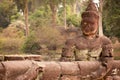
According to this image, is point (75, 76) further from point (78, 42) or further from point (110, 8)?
point (110, 8)

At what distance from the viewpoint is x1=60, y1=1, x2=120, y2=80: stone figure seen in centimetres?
761

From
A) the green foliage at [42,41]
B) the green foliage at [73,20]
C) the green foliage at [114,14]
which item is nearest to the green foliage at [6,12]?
the green foliage at [73,20]

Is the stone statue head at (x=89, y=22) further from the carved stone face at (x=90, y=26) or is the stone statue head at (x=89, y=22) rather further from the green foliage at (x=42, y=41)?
the green foliage at (x=42, y=41)

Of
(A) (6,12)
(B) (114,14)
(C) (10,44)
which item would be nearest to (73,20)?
(A) (6,12)

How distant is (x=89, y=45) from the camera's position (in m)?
7.78

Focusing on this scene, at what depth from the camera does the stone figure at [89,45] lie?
761 cm

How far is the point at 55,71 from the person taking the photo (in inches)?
246

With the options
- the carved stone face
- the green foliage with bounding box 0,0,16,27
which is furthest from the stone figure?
the green foliage with bounding box 0,0,16,27

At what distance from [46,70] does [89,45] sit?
200 centimetres

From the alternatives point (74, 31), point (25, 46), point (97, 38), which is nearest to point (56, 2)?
point (74, 31)

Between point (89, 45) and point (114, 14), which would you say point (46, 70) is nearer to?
point (89, 45)

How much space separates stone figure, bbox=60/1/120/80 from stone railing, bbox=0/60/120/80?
0.43 meters

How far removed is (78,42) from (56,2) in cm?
3758

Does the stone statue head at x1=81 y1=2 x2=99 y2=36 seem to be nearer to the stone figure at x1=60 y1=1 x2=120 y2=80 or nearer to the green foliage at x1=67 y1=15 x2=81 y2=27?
the stone figure at x1=60 y1=1 x2=120 y2=80
